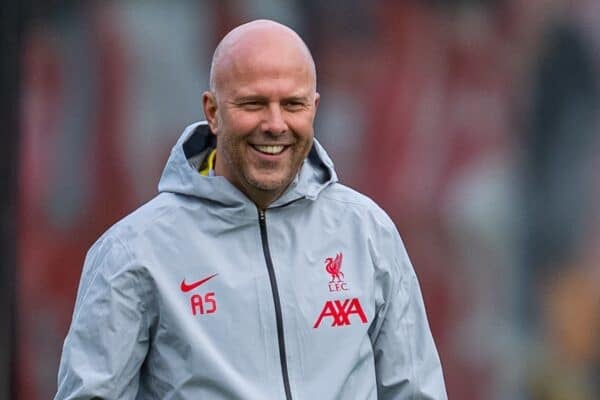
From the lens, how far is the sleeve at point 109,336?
3.58 meters

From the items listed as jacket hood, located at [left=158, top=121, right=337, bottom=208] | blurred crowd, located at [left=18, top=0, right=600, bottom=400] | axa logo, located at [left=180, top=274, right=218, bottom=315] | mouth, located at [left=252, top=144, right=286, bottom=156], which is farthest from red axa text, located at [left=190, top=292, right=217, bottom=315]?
blurred crowd, located at [left=18, top=0, right=600, bottom=400]

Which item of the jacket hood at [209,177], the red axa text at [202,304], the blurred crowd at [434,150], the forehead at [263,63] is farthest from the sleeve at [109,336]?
the blurred crowd at [434,150]

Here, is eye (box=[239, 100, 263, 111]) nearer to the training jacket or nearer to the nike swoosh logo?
the training jacket

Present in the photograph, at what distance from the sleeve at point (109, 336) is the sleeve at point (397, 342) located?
0.59 m

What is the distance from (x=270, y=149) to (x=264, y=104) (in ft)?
0.35

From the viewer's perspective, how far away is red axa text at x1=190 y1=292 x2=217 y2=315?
363 cm

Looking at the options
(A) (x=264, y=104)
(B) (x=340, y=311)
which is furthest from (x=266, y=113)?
(B) (x=340, y=311)

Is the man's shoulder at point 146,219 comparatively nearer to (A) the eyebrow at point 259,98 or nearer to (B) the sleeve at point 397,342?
(A) the eyebrow at point 259,98

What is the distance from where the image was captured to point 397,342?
3828 millimetres

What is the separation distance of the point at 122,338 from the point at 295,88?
0.70m

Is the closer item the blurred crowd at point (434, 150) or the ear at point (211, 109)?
the ear at point (211, 109)

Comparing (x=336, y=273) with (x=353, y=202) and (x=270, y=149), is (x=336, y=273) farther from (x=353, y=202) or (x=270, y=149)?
(x=270, y=149)

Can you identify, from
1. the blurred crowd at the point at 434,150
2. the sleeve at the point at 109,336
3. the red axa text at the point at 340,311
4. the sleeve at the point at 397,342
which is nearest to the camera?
the sleeve at the point at 109,336

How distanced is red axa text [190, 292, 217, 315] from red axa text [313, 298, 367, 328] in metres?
0.24
